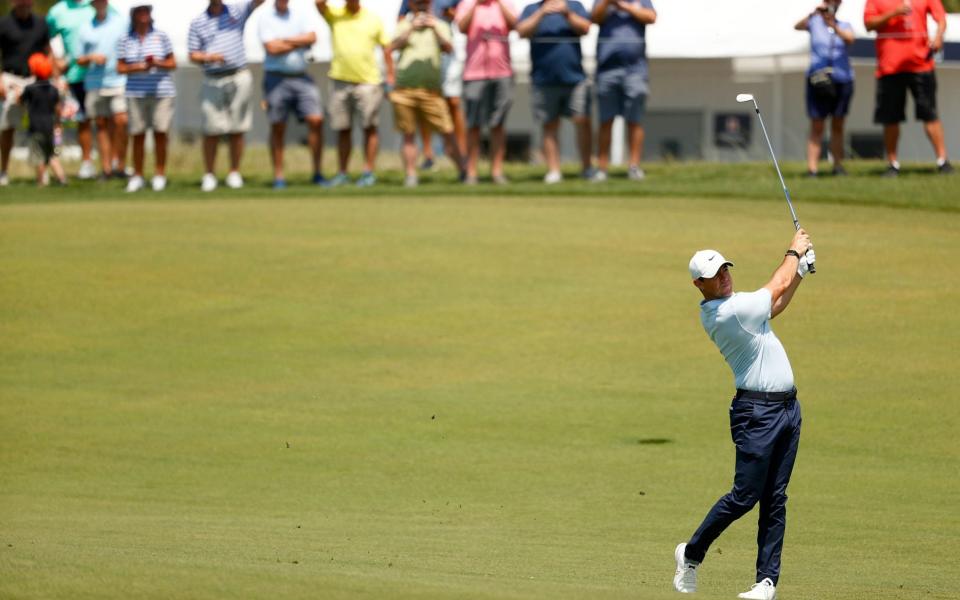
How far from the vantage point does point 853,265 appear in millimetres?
16031

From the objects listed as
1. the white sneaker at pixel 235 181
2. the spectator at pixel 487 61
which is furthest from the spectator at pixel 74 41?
the spectator at pixel 487 61

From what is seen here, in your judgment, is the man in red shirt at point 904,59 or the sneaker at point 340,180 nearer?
the man in red shirt at point 904,59

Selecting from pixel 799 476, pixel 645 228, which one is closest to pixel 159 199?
pixel 645 228

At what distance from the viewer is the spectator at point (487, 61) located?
66.1ft

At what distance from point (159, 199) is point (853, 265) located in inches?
336

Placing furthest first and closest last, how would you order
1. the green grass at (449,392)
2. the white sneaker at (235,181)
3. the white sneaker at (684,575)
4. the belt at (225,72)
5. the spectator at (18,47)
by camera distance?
the spectator at (18,47)
the white sneaker at (235,181)
the belt at (225,72)
the green grass at (449,392)
the white sneaker at (684,575)

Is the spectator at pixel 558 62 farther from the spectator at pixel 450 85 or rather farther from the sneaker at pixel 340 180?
the sneaker at pixel 340 180

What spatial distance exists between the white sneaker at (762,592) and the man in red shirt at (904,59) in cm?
1295

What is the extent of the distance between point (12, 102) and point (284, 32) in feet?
12.3

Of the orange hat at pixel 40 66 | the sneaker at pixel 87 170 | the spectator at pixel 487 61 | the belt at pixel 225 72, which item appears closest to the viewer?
the spectator at pixel 487 61

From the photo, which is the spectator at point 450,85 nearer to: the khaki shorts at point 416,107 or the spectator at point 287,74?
the khaki shorts at point 416,107

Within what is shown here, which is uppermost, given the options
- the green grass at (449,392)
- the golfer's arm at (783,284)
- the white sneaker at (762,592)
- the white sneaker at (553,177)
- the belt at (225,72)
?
the golfer's arm at (783,284)

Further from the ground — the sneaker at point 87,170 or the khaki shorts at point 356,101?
the khaki shorts at point 356,101

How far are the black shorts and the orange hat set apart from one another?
10.2 metres
